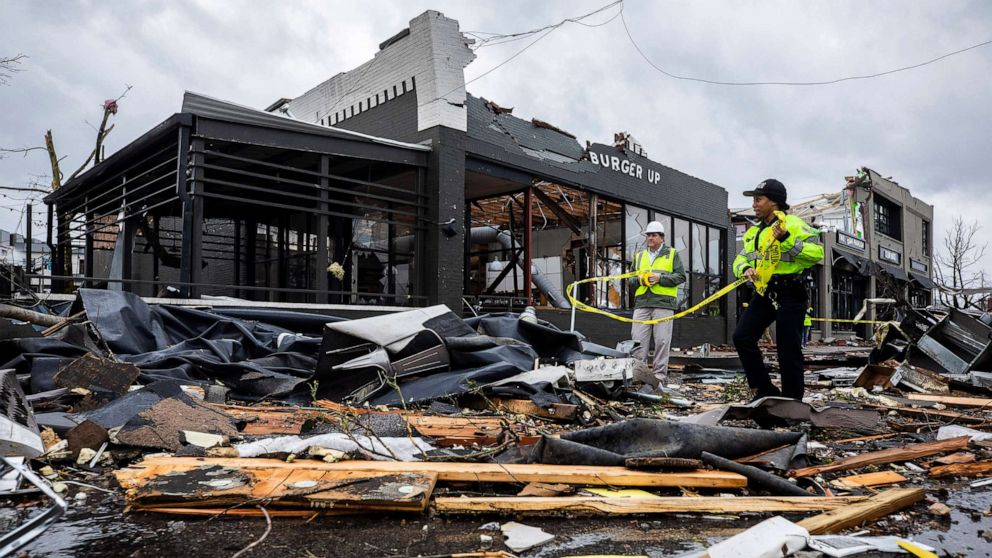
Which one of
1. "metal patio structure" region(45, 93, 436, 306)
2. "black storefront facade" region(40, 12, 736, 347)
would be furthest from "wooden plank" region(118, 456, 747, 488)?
"black storefront facade" region(40, 12, 736, 347)

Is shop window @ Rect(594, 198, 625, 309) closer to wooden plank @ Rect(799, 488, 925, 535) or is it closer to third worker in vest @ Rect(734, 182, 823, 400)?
third worker in vest @ Rect(734, 182, 823, 400)

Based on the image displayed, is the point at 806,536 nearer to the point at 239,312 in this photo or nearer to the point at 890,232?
the point at 239,312

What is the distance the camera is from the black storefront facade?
31.5 feet

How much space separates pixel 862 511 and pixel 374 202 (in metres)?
12.0

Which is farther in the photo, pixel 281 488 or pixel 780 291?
pixel 780 291

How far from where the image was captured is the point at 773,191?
17.3 feet

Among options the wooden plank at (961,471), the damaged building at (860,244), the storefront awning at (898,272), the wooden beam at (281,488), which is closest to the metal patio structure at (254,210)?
the wooden beam at (281,488)

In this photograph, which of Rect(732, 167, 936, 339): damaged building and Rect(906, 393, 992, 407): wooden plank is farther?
Rect(732, 167, 936, 339): damaged building

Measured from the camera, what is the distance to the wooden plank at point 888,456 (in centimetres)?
318

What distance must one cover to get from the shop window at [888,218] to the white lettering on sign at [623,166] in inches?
819

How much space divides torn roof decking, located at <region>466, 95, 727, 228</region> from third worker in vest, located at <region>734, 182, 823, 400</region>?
281 inches

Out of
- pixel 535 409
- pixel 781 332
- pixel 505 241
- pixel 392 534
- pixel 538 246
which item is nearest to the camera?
pixel 392 534

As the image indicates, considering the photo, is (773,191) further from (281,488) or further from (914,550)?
(281,488)

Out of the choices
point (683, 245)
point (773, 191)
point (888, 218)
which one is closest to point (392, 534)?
point (773, 191)
